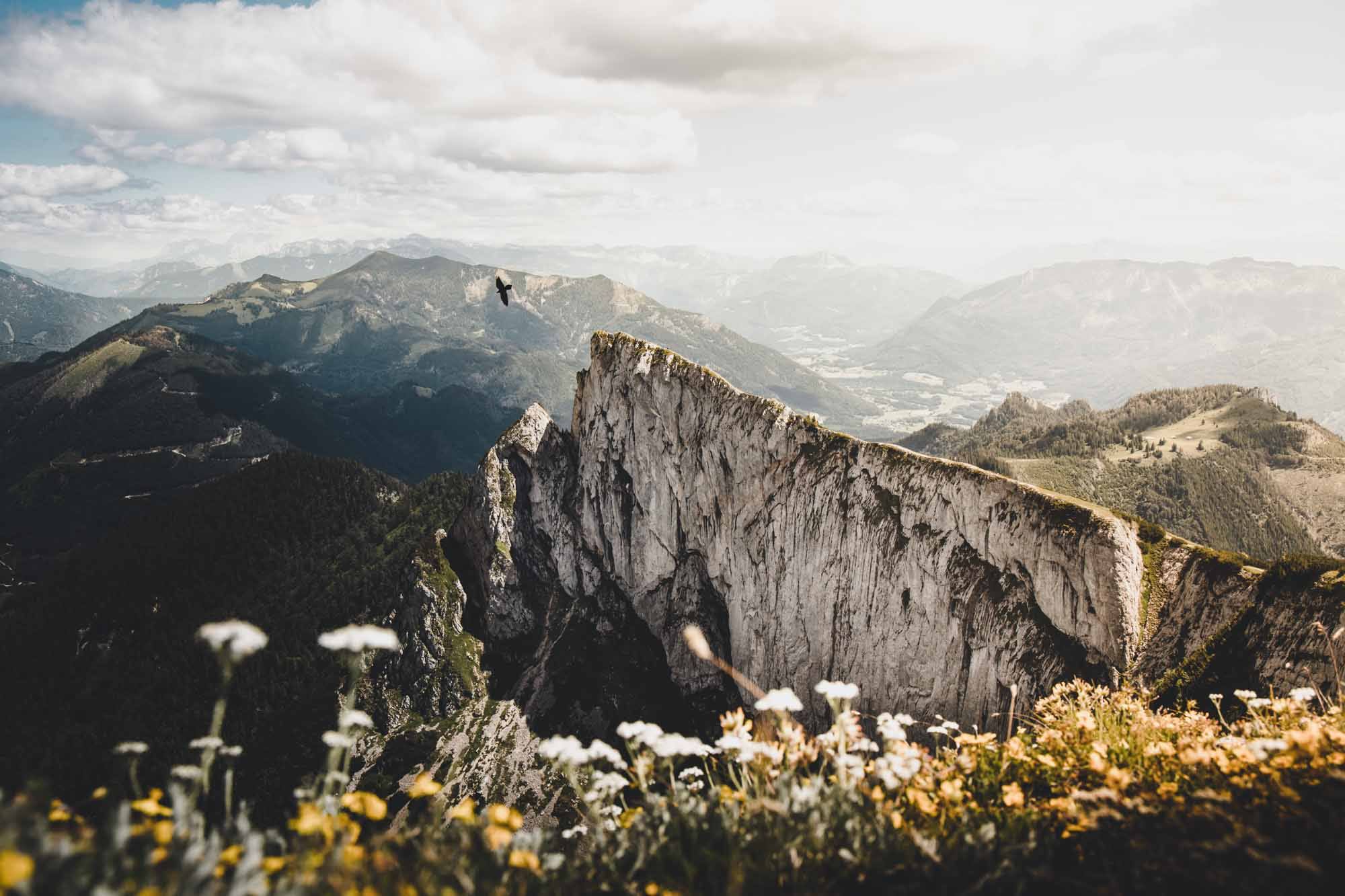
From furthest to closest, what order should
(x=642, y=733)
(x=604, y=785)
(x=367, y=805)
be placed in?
1. (x=604, y=785)
2. (x=642, y=733)
3. (x=367, y=805)

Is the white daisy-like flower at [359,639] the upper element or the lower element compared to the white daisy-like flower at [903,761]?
upper

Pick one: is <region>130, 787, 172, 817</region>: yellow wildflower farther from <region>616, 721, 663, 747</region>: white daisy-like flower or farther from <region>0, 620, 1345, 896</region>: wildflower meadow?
<region>616, 721, 663, 747</region>: white daisy-like flower

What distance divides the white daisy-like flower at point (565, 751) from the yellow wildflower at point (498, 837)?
0.98 meters

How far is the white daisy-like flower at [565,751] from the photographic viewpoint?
27.2 ft

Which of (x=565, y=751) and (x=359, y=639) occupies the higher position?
(x=359, y=639)

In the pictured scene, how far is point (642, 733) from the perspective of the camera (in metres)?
9.35

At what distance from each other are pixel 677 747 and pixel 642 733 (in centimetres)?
83

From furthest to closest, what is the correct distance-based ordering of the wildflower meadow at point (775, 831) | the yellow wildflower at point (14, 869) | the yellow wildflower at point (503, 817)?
the yellow wildflower at point (503, 817) → the wildflower meadow at point (775, 831) → the yellow wildflower at point (14, 869)

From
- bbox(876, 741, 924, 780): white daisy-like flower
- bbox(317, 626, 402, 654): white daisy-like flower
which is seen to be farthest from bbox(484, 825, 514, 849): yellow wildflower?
bbox(876, 741, 924, 780): white daisy-like flower

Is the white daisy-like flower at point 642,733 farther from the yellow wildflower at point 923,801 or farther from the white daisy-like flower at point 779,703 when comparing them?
the yellow wildflower at point 923,801

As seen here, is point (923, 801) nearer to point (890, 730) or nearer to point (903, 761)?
point (903, 761)

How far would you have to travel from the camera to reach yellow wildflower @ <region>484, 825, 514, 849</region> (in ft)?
23.3

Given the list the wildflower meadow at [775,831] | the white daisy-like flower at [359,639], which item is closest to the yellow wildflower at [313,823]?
the wildflower meadow at [775,831]

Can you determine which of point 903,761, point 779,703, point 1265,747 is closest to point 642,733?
point 779,703
